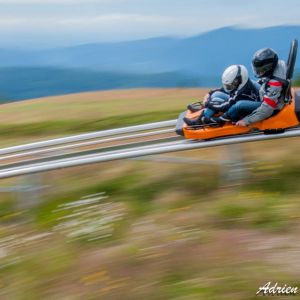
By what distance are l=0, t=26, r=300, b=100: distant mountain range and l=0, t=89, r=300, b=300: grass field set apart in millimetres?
1641

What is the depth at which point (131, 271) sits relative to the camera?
14.9 feet

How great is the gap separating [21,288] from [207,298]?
154 cm

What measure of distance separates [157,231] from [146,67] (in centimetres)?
3247

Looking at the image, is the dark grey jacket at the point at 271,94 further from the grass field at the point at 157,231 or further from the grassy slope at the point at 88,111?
the grassy slope at the point at 88,111

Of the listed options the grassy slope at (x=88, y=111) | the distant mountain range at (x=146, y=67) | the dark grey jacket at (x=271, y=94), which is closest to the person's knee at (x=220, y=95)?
the dark grey jacket at (x=271, y=94)

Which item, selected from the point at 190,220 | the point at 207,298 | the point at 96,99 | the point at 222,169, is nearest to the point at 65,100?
the point at 96,99

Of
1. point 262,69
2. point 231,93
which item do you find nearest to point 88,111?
point 231,93

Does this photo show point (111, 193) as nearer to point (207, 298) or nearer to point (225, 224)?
point (225, 224)

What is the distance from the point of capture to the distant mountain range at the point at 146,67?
50.8ft

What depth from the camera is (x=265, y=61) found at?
6199mm

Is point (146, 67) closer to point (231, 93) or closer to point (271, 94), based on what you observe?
point (231, 93)

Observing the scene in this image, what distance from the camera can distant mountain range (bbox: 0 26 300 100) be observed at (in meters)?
15.5

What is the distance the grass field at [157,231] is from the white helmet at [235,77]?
2.25 feet

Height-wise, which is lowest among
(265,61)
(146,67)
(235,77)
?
(235,77)
